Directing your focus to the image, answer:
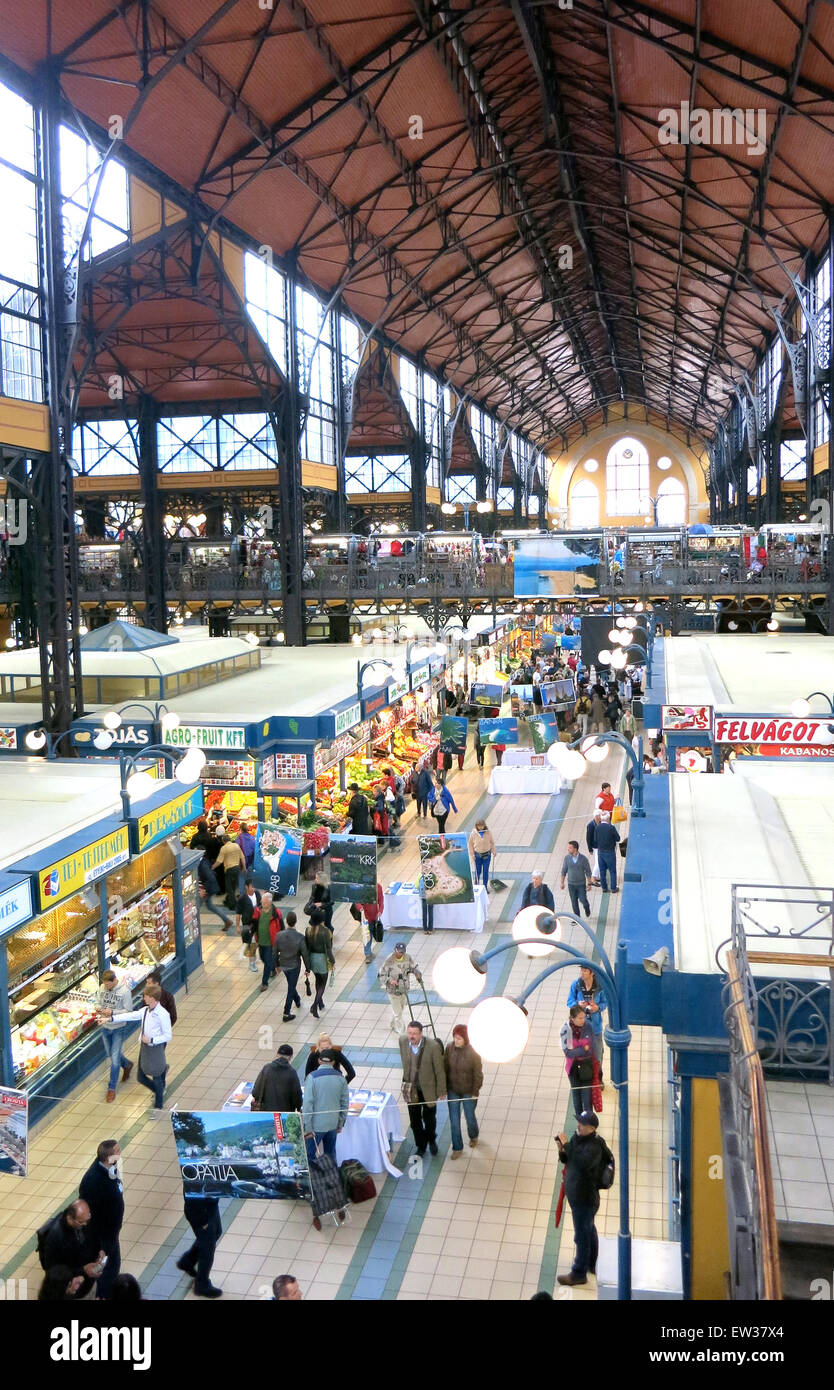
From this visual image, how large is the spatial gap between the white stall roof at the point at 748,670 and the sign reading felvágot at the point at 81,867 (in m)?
8.87

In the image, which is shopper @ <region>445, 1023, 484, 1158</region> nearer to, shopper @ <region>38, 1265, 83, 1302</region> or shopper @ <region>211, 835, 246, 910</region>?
shopper @ <region>38, 1265, 83, 1302</region>


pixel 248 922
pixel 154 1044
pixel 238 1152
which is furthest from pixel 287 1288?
pixel 248 922

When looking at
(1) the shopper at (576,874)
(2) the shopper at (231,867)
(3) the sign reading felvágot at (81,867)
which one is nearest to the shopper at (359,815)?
(2) the shopper at (231,867)

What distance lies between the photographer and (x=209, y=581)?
114 ft

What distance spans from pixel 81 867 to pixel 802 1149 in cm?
770

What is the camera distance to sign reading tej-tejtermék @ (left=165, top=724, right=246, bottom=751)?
1728 centimetres

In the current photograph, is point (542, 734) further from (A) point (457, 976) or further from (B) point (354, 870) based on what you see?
(A) point (457, 976)

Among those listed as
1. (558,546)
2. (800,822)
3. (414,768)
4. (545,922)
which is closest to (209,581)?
(558,546)

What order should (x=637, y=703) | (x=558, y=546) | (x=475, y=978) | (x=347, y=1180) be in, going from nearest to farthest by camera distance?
(x=475, y=978), (x=347, y=1180), (x=637, y=703), (x=558, y=546)

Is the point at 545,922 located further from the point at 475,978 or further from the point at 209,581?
the point at 209,581

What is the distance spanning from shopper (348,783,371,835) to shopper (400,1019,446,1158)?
30.1 feet

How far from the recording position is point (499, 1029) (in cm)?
489

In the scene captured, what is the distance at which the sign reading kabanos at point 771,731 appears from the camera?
14.1 m
